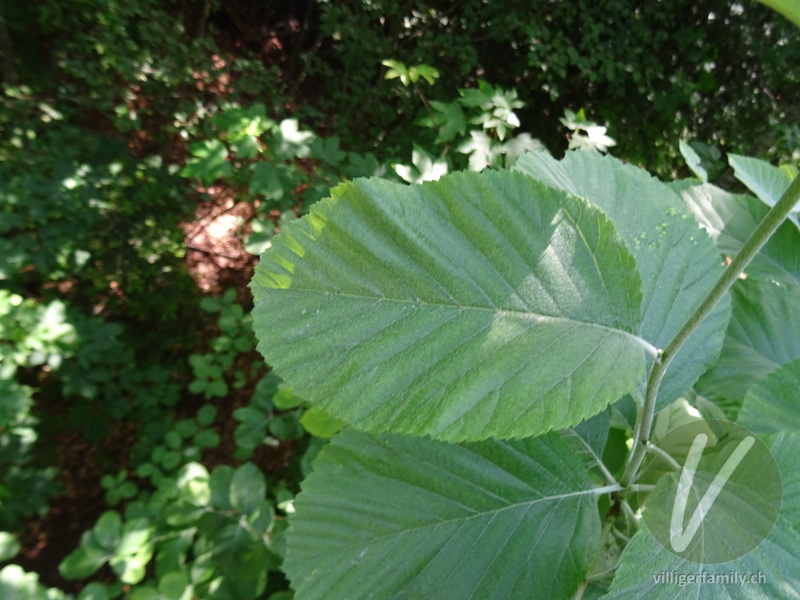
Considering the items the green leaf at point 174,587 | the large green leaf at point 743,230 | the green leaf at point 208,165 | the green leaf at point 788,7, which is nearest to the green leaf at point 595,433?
the large green leaf at point 743,230

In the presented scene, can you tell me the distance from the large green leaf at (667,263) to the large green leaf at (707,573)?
8.8 inches

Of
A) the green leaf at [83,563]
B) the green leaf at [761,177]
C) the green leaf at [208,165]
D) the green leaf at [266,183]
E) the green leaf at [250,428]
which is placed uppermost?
the green leaf at [761,177]

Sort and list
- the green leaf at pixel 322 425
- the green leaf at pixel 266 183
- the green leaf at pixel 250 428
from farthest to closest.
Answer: the green leaf at pixel 266 183, the green leaf at pixel 250 428, the green leaf at pixel 322 425

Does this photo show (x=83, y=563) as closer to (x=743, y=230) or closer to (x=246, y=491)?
(x=246, y=491)

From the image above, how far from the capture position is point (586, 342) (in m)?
0.52

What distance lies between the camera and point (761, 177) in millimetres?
1021

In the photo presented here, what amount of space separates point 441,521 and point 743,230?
88 centimetres

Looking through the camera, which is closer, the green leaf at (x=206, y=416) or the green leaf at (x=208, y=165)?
the green leaf at (x=208, y=165)

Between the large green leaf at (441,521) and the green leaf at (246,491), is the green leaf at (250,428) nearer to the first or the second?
the green leaf at (246,491)

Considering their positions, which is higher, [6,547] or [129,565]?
[129,565]

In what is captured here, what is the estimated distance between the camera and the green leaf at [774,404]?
0.74 meters

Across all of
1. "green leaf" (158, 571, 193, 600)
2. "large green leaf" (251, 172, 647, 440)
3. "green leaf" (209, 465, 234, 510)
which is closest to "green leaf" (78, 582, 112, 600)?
"green leaf" (158, 571, 193, 600)

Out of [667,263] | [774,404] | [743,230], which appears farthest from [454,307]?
[743,230]

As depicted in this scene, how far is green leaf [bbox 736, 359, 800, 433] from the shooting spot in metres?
0.74
